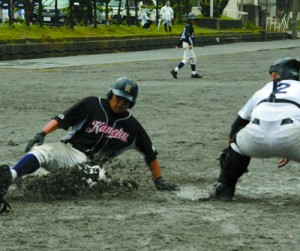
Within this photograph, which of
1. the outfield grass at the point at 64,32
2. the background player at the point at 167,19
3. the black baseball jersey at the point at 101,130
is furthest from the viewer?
the background player at the point at 167,19

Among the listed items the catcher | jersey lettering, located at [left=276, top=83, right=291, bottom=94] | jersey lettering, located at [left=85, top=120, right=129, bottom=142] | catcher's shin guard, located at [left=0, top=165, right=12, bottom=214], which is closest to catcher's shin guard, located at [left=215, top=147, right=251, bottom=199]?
the catcher

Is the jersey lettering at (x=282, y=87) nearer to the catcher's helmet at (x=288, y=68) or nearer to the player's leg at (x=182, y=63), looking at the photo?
the catcher's helmet at (x=288, y=68)

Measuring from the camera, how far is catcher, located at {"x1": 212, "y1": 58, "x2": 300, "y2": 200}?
7.68 metres

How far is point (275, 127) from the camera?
303 inches

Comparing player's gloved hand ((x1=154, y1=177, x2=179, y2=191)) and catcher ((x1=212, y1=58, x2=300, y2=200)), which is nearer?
catcher ((x1=212, y1=58, x2=300, y2=200))

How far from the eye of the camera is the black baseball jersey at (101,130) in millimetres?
8172

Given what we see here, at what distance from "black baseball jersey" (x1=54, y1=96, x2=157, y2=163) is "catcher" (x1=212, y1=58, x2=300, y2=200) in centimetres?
73

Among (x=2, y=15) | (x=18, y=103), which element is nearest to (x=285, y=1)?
(x=2, y=15)

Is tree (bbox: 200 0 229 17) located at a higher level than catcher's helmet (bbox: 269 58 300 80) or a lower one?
lower

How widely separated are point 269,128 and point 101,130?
1494 millimetres

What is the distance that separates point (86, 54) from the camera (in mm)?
33031

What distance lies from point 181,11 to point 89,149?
150ft

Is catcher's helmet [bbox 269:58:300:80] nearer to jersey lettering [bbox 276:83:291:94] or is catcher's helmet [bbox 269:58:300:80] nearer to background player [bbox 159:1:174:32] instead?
jersey lettering [bbox 276:83:291:94]

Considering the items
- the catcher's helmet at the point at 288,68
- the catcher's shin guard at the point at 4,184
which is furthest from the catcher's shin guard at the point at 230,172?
the catcher's shin guard at the point at 4,184
